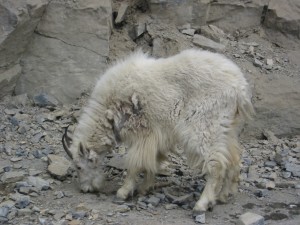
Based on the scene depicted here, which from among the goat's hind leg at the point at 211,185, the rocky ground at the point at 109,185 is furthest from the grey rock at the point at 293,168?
the goat's hind leg at the point at 211,185

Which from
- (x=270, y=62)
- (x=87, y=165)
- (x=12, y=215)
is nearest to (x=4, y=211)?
(x=12, y=215)

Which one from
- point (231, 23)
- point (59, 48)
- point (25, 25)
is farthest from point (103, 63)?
point (231, 23)

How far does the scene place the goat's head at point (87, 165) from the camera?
23.6ft

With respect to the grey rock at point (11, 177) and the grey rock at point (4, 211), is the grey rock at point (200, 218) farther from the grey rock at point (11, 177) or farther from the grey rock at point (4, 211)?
the grey rock at point (11, 177)

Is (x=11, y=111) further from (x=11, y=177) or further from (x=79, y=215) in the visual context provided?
(x=79, y=215)

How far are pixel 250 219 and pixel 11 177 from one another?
2958mm

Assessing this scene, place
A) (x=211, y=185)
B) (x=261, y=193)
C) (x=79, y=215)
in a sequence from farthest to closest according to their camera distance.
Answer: (x=261, y=193) < (x=211, y=185) < (x=79, y=215)

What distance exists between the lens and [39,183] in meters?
7.27

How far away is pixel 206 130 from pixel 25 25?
4316 millimetres

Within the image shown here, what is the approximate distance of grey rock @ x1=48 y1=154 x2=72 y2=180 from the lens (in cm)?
754

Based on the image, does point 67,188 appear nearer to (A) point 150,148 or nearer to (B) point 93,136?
(B) point 93,136

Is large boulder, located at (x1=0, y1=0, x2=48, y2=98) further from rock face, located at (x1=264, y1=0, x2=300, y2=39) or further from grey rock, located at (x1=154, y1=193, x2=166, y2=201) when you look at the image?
rock face, located at (x1=264, y1=0, x2=300, y2=39)

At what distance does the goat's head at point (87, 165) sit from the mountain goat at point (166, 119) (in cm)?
1

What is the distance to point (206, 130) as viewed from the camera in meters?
6.68
